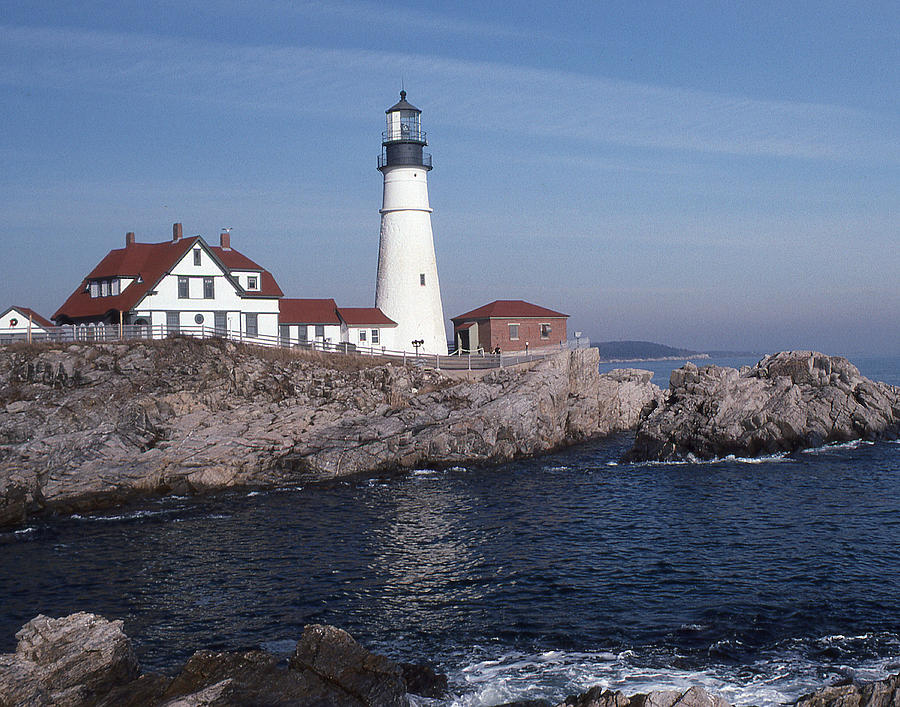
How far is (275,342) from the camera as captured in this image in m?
50.8

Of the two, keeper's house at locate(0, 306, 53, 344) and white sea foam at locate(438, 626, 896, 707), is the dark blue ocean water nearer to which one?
white sea foam at locate(438, 626, 896, 707)

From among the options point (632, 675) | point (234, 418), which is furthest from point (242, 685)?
point (234, 418)

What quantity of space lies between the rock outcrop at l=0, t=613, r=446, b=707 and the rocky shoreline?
0.06 feet

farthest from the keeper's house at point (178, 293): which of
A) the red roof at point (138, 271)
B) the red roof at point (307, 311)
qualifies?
the red roof at point (307, 311)

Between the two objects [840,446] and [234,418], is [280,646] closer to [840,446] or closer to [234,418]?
[234,418]

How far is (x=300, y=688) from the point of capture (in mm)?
13828

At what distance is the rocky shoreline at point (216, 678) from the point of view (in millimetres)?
13391

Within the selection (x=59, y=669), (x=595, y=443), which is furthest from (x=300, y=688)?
(x=595, y=443)

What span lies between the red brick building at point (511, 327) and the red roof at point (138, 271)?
15415 mm

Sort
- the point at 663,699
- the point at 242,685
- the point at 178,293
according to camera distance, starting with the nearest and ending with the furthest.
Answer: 1. the point at 663,699
2. the point at 242,685
3. the point at 178,293

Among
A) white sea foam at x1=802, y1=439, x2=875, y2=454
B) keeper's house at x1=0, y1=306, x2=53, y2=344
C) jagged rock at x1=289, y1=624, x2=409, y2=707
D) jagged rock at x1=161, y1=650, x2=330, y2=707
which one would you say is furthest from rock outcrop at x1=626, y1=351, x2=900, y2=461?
keeper's house at x1=0, y1=306, x2=53, y2=344

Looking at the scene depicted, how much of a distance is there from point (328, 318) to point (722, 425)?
90.8 feet

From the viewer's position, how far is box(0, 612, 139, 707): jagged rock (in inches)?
543

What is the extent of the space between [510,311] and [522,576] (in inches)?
1521
